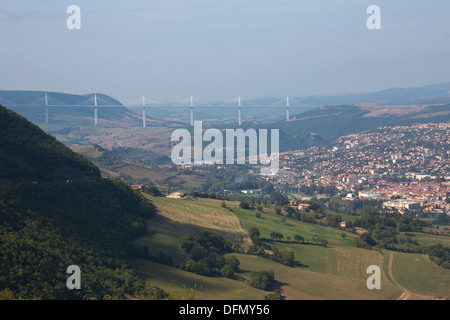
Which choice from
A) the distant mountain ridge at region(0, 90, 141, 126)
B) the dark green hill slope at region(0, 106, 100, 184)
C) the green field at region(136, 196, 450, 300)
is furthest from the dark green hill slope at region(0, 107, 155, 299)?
the distant mountain ridge at region(0, 90, 141, 126)

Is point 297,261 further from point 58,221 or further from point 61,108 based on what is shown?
point 61,108

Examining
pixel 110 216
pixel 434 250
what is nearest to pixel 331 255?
pixel 434 250

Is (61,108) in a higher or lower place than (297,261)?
higher

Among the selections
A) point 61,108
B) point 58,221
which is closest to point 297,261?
point 58,221

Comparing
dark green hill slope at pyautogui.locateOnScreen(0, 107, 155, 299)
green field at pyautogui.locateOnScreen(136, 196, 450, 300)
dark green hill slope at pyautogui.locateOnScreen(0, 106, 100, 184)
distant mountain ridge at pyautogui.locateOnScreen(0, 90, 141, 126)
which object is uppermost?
distant mountain ridge at pyautogui.locateOnScreen(0, 90, 141, 126)

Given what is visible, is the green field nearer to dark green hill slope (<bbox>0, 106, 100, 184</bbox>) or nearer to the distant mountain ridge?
dark green hill slope (<bbox>0, 106, 100, 184</bbox>)

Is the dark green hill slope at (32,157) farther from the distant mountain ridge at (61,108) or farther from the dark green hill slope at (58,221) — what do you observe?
the distant mountain ridge at (61,108)

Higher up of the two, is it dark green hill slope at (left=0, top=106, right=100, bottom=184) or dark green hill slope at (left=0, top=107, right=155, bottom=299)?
dark green hill slope at (left=0, top=106, right=100, bottom=184)
